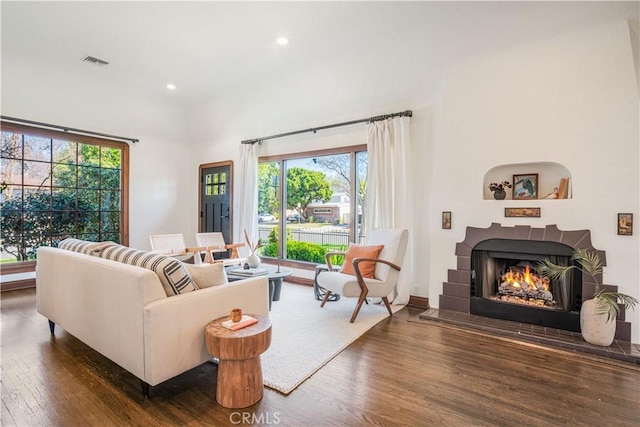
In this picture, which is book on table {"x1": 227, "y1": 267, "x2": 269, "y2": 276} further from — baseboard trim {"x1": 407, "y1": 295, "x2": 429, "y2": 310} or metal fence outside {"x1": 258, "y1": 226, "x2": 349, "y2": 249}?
baseboard trim {"x1": 407, "y1": 295, "x2": 429, "y2": 310}

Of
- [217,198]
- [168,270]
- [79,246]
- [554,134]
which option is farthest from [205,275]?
[217,198]

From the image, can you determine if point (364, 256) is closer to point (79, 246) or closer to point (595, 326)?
point (595, 326)

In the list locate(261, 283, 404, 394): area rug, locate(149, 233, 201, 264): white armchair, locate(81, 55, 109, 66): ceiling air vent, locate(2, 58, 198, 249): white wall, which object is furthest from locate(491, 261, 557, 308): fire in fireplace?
locate(2, 58, 198, 249): white wall

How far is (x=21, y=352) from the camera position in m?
2.61

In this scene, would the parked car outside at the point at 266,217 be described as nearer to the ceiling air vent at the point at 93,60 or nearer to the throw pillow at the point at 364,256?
the throw pillow at the point at 364,256

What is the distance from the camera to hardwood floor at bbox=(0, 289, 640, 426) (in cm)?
182

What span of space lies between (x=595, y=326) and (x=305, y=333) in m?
2.56

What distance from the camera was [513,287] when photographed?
3531mm

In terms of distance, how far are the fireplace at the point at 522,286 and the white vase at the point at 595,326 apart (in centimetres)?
27


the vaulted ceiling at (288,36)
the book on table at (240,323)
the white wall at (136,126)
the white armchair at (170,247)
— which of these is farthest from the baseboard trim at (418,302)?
the white wall at (136,126)

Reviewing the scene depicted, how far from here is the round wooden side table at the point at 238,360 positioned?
1854 millimetres

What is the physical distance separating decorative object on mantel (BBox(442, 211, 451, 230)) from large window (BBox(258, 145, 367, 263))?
1.23m

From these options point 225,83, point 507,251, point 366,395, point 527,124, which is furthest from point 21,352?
point 527,124

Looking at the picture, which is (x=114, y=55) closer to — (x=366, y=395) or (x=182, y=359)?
(x=182, y=359)
